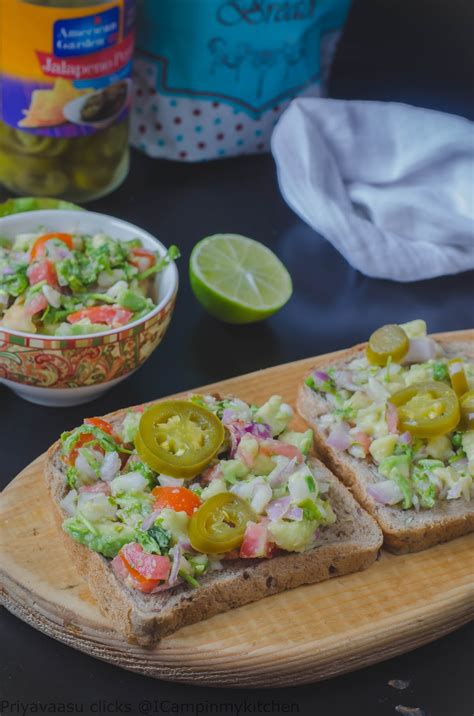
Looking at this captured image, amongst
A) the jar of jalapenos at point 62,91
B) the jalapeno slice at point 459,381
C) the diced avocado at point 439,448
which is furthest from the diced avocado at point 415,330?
the jar of jalapenos at point 62,91

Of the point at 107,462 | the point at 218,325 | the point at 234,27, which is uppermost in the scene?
the point at 234,27

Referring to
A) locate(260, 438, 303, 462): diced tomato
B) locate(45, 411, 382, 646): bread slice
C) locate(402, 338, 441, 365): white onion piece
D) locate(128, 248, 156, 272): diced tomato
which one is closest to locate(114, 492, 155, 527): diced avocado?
locate(45, 411, 382, 646): bread slice

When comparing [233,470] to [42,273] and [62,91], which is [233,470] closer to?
[42,273]

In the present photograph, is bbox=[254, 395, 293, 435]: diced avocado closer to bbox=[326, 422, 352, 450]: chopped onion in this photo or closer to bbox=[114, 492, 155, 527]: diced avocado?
bbox=[326, 422, 352, 450]: chopped onion

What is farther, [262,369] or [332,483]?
[262,369]

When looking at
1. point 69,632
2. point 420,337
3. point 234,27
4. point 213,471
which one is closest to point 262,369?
point 420,337

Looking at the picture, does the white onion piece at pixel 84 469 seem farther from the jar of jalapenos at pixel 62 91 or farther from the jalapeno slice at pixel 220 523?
the jar of jalapenos at pixel 62 91

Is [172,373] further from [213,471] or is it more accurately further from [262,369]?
[213,471]
